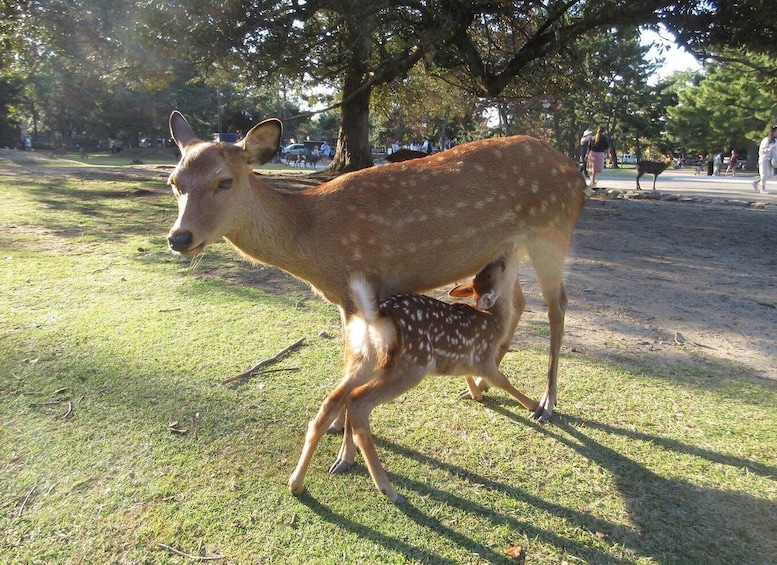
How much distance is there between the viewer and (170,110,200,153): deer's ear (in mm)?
3085

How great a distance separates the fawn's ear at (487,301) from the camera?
320 centimetres

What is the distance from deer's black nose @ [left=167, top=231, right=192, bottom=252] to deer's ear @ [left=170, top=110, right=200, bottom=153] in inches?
30.8

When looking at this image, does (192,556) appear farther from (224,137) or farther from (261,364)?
(224,137)

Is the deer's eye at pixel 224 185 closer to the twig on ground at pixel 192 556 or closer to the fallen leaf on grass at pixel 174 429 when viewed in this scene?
the fallen leaf on grass at pixel 174 429

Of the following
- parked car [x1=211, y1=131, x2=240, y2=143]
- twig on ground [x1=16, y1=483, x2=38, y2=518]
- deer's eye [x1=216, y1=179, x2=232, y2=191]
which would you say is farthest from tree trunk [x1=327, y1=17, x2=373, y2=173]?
twig on ground [x1=16, y1=483, x2=38, y2=518]

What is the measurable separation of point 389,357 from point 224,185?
1231 mm

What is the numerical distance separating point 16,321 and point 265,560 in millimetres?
3501

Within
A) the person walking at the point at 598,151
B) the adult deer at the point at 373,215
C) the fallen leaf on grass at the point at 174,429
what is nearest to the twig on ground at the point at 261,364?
the fallen leaf on grass at the point at 174,429

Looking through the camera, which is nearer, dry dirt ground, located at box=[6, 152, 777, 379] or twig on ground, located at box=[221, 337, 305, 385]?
twig on ground, located at box=[221, 337, 305, 385]

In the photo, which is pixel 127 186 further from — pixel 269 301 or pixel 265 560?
pixel 265 560

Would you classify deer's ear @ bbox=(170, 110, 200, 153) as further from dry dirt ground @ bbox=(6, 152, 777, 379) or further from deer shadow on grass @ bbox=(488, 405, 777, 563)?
deer shadow on grass @ bbox=(488, 405, 777, 563)

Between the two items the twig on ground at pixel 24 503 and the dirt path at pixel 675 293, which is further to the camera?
the dirt path at pixel 675 293

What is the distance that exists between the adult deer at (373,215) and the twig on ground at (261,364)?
39.5 inches

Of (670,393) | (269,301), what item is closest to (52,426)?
(269,301)
